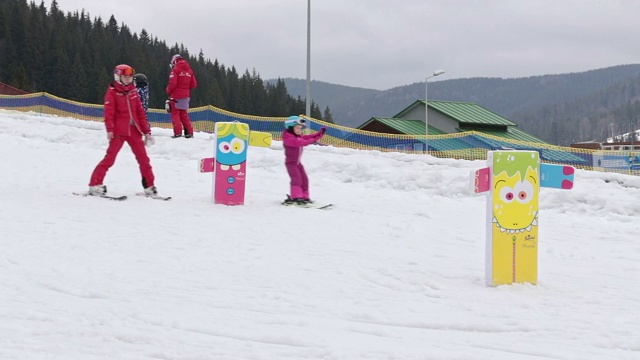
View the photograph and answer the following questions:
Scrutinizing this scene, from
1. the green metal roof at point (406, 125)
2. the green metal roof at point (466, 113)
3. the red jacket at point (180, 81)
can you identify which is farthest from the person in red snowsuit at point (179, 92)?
the green metal roof at point (466, 113)

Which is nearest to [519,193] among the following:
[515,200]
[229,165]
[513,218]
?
[515,200]

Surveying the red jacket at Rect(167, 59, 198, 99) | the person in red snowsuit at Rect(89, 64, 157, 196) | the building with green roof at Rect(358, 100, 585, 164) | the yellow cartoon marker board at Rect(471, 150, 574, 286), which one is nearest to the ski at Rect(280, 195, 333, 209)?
the person in red snowsuit at Rect(89, 64, 157, 196)

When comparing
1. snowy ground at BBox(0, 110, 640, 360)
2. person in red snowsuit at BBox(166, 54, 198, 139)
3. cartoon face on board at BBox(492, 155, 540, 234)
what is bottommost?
snowy ground at BBox(0, 110, 640, 360)

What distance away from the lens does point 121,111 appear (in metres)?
9.40

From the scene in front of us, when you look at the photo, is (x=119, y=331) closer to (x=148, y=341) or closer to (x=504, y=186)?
(x=148, y=341)

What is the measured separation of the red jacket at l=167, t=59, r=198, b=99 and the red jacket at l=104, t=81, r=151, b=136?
692cm

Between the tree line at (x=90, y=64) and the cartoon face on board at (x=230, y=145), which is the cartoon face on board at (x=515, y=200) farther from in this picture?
the tree line at (x=90, y=64)

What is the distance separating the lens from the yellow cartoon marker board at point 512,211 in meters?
5.46

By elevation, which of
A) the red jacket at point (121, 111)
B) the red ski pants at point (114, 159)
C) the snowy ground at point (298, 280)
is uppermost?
the red jacket at point (121, 111)

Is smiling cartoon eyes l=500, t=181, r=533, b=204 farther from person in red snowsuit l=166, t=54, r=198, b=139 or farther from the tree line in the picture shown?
the tree line

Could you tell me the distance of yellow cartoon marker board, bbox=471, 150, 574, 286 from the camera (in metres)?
5.46

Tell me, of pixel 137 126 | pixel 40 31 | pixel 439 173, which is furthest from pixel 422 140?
pixel 40 31

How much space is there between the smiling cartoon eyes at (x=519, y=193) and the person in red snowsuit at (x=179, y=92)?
39.5 ft

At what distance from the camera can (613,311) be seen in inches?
189
